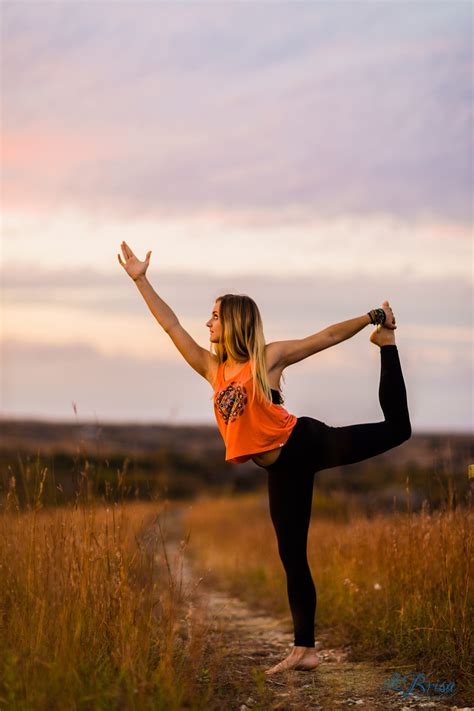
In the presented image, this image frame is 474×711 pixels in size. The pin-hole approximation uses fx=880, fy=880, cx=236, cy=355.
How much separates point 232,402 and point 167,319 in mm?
813

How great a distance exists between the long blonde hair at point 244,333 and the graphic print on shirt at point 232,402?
126 millimetres

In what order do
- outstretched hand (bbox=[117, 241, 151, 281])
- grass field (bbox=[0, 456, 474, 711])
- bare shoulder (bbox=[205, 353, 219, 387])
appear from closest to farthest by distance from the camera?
grass field (bbox=[0, 456, 474, 711]), bare shoulder (bbox=[205, 353, 219, 387]), outstretched hand (bbox=[117, 241, 151, 281])

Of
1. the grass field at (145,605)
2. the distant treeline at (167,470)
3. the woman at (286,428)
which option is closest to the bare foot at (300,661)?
the woman at (286,428)

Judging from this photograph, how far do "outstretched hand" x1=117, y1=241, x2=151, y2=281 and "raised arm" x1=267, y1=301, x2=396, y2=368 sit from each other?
3.52 feet

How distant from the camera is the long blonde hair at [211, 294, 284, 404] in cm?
515

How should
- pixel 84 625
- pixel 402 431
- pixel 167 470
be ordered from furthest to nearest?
pixel 167 470
pixel 402 431
pixel 84 625

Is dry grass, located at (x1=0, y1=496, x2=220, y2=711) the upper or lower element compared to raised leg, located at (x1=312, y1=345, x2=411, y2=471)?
lower

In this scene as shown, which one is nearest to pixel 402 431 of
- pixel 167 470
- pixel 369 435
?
pixel 369 435

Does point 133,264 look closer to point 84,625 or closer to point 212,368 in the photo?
point 212,368

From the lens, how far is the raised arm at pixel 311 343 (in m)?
5.32

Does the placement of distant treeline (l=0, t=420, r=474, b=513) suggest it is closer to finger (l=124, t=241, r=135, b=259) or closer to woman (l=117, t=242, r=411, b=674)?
woman (l=117, t=242, r=411, b=674)

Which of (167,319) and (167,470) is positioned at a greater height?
(167,319)

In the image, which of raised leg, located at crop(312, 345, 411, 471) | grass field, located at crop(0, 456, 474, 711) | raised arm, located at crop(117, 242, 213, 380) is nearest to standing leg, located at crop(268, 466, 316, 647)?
raised leg, located at crop(312, 345, 411, 471)

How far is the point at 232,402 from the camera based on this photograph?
5.15 metres
